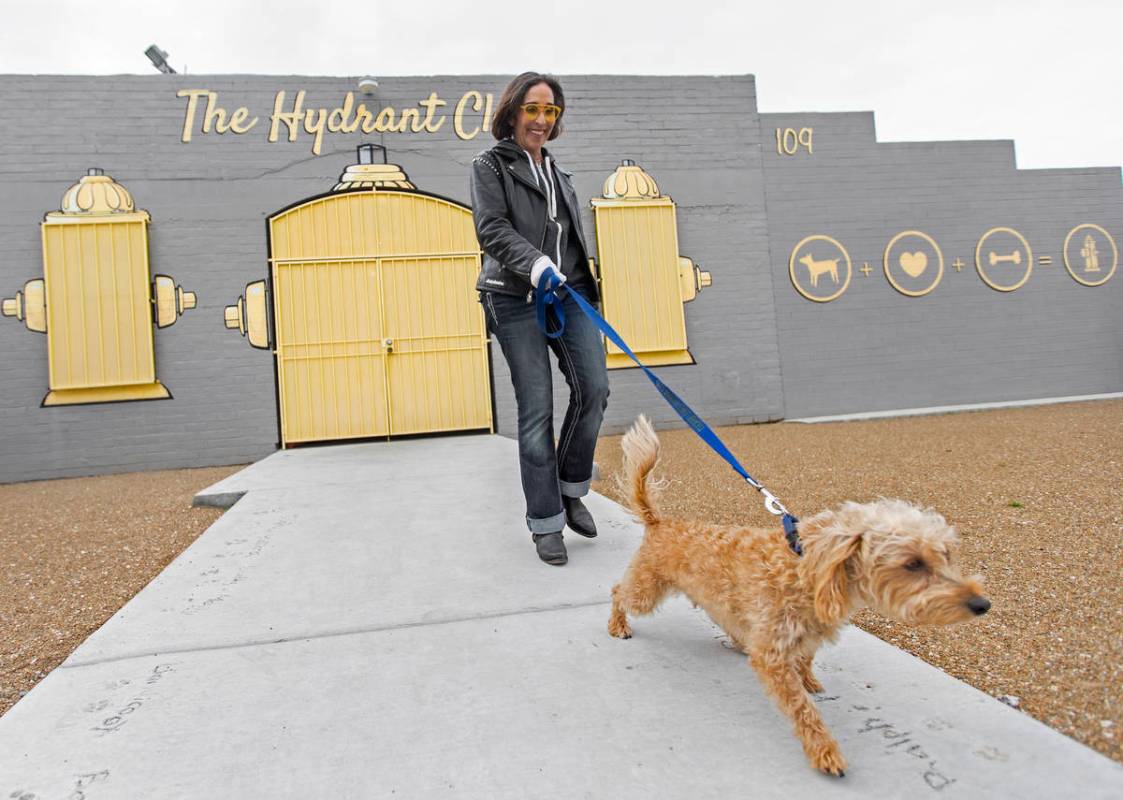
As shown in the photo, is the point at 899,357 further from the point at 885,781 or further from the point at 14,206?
the point at 14,206

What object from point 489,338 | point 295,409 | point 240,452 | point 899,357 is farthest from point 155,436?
point 899,357

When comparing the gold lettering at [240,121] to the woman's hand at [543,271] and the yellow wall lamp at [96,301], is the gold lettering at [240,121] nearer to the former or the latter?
the yellow wall lamp at [96,301]

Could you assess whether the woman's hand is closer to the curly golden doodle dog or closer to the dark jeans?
the dark jeans

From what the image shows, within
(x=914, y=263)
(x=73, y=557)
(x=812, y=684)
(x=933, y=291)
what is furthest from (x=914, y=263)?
(x=73, y=557)

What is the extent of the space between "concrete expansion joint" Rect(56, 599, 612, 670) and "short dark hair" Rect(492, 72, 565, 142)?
5.82 feet

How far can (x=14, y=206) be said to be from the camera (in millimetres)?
7254

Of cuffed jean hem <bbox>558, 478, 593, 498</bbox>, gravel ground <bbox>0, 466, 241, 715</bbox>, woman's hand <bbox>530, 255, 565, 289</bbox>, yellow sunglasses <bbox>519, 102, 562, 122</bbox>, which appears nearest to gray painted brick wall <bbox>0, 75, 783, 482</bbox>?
gravel ground <bbox>0, 466, 241, 715</bbox>

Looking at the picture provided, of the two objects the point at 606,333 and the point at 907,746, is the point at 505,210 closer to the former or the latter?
the point at 606,333

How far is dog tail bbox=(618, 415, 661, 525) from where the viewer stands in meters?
1.82

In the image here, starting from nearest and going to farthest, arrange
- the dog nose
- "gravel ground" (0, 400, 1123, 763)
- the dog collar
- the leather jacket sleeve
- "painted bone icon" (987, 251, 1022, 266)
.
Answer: the dog nose → the dog collar → "gravel ground" (0, 400, 1123, 763) → the leather jacket sleeve → "painted bone icon" (987, 251, 1022, 266)

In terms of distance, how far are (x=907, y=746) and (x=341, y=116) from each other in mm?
8633

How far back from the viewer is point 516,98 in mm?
2598

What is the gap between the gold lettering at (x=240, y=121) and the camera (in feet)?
25.4

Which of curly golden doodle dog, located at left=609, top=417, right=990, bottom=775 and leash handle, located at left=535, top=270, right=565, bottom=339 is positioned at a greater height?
leash handle, located at left=535, top=270, right=565, bottom=339
